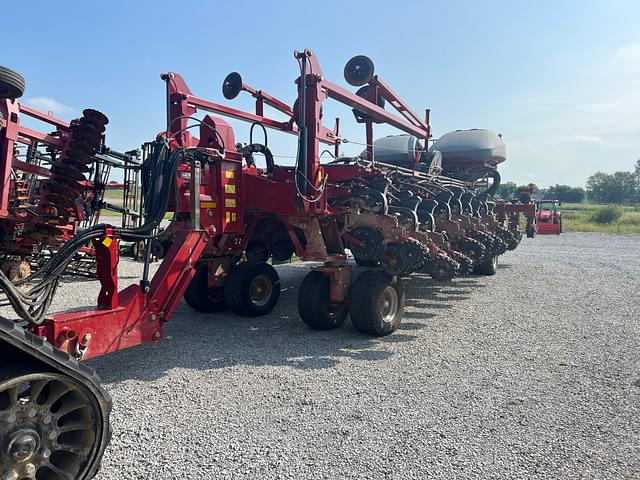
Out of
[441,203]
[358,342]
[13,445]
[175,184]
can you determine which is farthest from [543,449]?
[441,203]

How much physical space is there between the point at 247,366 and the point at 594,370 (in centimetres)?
336

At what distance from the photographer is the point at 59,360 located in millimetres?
2457

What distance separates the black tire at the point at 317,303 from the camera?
611cm

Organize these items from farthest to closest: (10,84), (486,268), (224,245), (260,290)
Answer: (486,268)
(260,290)
(224,245)
(10,84)

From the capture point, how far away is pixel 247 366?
16.1ft

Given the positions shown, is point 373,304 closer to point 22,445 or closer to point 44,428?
point 44,428

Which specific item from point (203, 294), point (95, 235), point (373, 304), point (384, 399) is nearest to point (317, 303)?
point (373, 304)

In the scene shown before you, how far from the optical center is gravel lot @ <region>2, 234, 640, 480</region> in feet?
10.2

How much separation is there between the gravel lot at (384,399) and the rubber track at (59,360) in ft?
1.50

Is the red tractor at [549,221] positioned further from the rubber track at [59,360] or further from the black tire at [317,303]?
→ the rubber track at [59,360]

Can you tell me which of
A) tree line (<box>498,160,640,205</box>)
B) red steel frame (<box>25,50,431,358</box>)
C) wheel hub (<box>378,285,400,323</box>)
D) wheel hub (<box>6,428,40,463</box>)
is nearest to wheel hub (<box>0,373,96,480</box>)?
wheel hub (<box>6,428,40,463</box>)

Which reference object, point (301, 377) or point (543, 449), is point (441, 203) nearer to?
point (301, 377)

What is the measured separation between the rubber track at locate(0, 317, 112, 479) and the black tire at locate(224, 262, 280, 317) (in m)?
4.18

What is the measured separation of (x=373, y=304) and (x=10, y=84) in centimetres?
493
